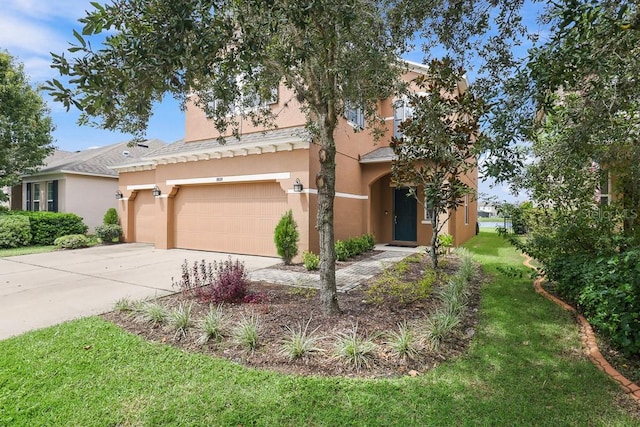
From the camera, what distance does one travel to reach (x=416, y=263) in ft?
33.1

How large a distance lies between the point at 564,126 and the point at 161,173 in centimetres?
1422

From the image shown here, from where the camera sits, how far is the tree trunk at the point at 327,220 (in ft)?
18.1

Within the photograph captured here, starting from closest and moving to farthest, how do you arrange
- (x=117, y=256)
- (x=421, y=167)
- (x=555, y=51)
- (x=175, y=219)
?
(x=555, y=51) < (x=421, y=167) < (x=117, y=256) < (x=175, y=219)

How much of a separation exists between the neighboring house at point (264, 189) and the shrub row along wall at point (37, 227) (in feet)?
12.9

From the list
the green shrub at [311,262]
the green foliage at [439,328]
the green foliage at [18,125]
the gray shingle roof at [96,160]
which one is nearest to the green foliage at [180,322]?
the green foliage at [439,328]

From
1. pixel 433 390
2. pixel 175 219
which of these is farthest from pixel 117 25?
pixel 175 219

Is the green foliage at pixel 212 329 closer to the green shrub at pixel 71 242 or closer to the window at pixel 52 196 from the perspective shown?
the green shrub at pixel 71 242

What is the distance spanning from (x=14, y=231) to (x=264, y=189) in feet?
40.9

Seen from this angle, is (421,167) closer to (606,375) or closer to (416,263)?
(416,263)

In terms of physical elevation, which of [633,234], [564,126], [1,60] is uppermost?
[1,60]

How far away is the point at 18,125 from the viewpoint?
1803 cm

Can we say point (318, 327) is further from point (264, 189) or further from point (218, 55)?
point (264, 189)

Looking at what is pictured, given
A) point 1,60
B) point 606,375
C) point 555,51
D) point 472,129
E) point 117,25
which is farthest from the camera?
point 1,60

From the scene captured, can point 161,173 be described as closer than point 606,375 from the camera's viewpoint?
No
